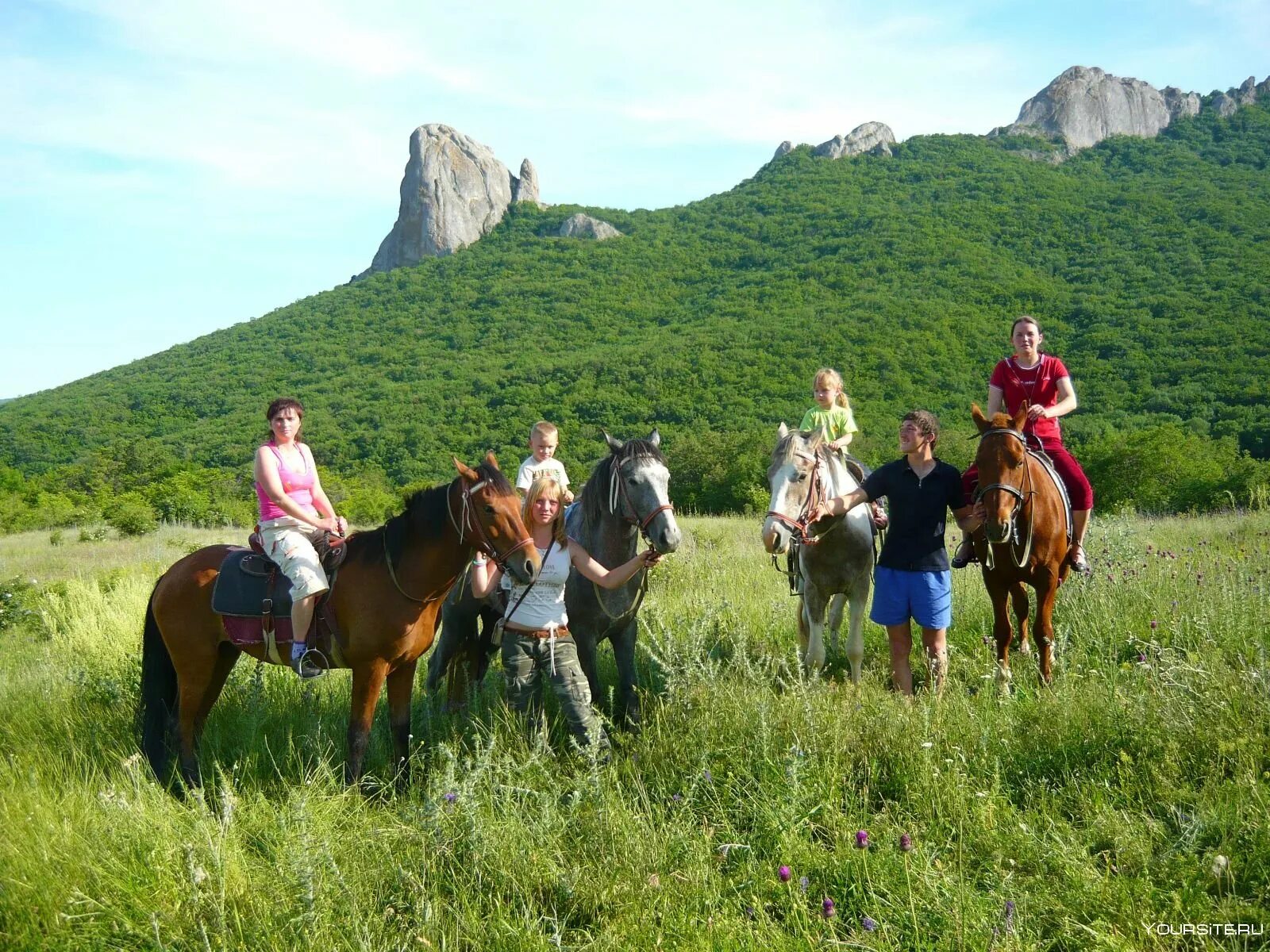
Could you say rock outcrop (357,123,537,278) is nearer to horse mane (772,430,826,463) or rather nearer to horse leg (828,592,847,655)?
horse leg (828,592,847,655)

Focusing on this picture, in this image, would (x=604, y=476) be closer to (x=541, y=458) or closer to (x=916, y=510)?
(x=541, y=458)

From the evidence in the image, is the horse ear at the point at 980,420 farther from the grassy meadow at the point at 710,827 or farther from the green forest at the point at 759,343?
the green forest at the point at 759,343

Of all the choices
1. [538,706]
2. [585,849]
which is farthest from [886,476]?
[585,849]

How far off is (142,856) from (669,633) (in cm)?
287

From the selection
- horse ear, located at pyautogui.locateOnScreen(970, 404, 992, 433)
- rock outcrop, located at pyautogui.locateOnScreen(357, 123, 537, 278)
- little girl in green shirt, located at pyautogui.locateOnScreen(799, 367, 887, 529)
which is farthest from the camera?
rock outcrop, located at pyautogui.locateOnScreen(357, 123, 537, 278)

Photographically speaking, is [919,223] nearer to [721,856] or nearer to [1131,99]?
[1131,99]

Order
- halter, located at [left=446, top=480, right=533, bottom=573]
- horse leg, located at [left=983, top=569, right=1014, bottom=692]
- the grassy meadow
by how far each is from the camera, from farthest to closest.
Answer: horse leg, located at [left=983, top=569, right=1014, bottom=692], halter, located at [left=446, top=480, right=533, bottom=573], the grassy meadow

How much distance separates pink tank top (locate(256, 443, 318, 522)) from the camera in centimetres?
510

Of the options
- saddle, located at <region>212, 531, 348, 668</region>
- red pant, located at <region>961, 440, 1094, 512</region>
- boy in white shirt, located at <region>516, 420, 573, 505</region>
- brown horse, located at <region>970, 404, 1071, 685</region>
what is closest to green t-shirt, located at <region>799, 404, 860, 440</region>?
brown horse, located at <region>970, 404, 1071, 685</region>

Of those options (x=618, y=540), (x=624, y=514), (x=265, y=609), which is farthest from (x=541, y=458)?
(x=265, y=609)

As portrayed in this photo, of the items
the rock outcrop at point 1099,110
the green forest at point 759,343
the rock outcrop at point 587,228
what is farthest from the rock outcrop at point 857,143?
the rock outcrop at point 587,228

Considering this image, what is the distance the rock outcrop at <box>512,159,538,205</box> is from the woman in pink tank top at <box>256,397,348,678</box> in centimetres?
11604

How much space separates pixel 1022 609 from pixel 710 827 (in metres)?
3.62

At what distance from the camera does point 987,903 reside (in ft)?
10.2
